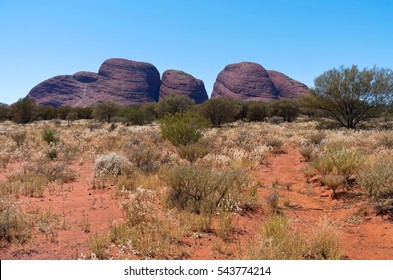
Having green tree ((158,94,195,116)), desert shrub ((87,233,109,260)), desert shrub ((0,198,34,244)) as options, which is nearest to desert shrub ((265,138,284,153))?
desert shrub ((87,233,109,260))

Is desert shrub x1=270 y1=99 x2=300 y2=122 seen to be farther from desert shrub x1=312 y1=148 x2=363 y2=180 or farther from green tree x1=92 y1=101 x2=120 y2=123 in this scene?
desert shrub x1=312 y1=148 x2=363 y2=180

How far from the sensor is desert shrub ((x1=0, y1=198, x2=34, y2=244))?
16.9 ft

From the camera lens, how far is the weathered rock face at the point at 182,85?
439ft

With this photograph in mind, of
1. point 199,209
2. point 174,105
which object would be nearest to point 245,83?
point 174,105

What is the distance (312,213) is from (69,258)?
16.5 feet

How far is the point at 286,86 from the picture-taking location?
13112cm

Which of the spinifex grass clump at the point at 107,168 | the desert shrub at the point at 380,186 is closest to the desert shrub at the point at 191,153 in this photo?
the spinifex grass clump at the point at 107,168

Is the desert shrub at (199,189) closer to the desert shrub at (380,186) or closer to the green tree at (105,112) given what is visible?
the desert shrub at (380,186)

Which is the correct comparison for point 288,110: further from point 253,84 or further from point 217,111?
point 253,84

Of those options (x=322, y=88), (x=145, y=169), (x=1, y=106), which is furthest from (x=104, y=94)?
(x=145, y=169)

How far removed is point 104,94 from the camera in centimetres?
12962

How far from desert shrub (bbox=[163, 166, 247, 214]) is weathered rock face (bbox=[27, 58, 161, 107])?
404 feet

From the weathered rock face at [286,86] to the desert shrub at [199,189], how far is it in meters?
126

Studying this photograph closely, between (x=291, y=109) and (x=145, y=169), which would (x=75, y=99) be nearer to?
(x=291, y=109)
